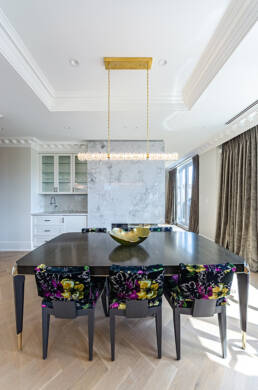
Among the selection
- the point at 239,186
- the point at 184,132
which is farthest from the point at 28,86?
the point at 239,186

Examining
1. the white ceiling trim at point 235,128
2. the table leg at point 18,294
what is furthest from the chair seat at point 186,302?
the white ceiling trim at point 235,128

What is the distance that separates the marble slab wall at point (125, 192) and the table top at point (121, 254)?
6.70ft

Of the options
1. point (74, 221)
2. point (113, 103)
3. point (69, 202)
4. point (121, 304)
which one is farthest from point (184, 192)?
point (121, 304)

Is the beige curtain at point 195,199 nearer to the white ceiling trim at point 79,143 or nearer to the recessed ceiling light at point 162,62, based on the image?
the white ceiling trim at point 79,143

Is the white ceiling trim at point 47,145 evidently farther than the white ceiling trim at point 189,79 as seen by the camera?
Yes

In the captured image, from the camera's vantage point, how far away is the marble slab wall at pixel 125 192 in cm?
438

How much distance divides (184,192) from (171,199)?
152 cm

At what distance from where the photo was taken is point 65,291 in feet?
4.65

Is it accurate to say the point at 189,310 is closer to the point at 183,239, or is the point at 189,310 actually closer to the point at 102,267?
the point at 102,267

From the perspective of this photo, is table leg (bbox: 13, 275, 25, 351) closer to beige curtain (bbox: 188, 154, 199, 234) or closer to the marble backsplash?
the marble backsplash

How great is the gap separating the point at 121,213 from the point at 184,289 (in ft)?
9.82

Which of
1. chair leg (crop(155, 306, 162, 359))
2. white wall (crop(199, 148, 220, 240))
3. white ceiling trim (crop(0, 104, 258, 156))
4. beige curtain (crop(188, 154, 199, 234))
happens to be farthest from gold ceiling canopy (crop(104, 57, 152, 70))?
beige curtain (crop(188, 154, 199, 234))

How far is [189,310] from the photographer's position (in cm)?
151

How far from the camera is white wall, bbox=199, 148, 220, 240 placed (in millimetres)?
5117
